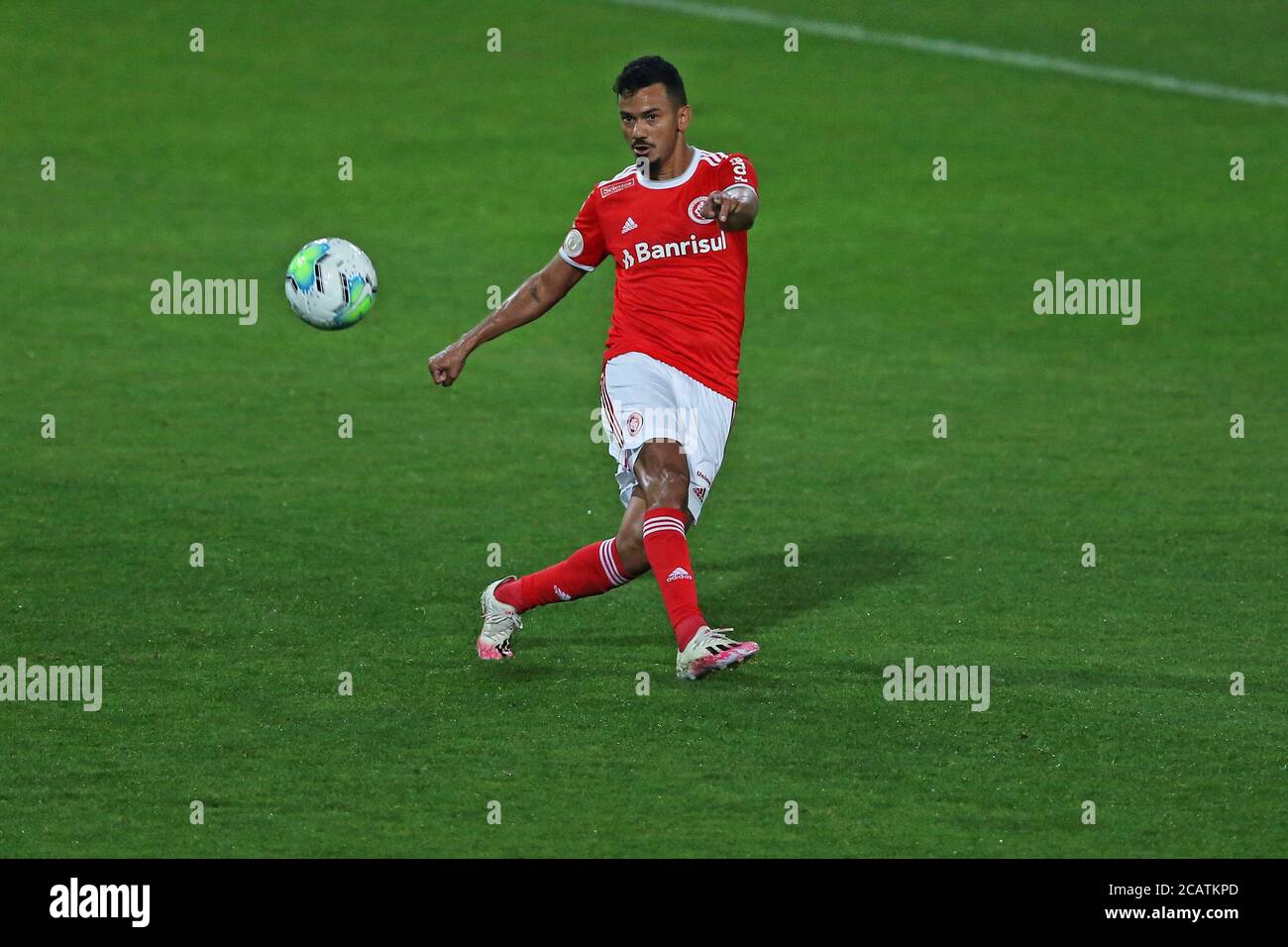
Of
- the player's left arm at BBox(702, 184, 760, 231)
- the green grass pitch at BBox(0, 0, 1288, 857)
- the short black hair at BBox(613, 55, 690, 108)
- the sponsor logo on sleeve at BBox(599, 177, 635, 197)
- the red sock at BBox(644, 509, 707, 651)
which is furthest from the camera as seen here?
the sponsor logo on sleeve at BBox(599, 177, 635, 197)

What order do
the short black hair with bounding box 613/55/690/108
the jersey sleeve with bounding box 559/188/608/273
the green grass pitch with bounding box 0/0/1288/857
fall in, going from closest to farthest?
1. the green grass pitch with bounding box 0/0/1288/857
2. the short black hair with bounding box 613/55/690/108
3. the jersey sleeve with bounding box 559/188/608/273

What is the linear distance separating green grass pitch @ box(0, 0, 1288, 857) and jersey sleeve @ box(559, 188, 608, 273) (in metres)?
1.56

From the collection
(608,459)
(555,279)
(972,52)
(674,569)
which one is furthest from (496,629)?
(972,52)

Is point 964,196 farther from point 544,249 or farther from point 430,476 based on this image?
point 430,476

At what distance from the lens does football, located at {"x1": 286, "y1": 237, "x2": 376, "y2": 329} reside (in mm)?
8648

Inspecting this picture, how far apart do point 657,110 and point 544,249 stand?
8.57 metres

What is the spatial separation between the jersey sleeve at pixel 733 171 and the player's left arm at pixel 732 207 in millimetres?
205

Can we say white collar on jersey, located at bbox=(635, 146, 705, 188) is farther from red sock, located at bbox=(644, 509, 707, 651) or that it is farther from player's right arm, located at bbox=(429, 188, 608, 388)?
red sock, located at bbox=(644, 509, 707, 651)

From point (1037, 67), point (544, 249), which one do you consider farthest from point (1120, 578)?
point (1037, 67)

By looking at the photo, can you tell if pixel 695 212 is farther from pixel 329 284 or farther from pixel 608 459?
pixel 608 459

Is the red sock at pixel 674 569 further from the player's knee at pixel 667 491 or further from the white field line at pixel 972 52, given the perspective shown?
the white field line at pixel 972 52

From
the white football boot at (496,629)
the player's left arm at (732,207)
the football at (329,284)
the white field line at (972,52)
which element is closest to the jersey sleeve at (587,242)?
the player's left arm at (732,207)

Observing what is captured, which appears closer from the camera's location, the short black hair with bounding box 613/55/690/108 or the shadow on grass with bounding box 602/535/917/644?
the short black hair with bounding box 613/55/690/108

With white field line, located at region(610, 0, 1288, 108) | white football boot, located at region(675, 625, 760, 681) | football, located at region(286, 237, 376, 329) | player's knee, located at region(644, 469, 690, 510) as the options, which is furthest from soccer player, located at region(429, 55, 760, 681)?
white field line, located at region(610, 0, 1288, 108)
